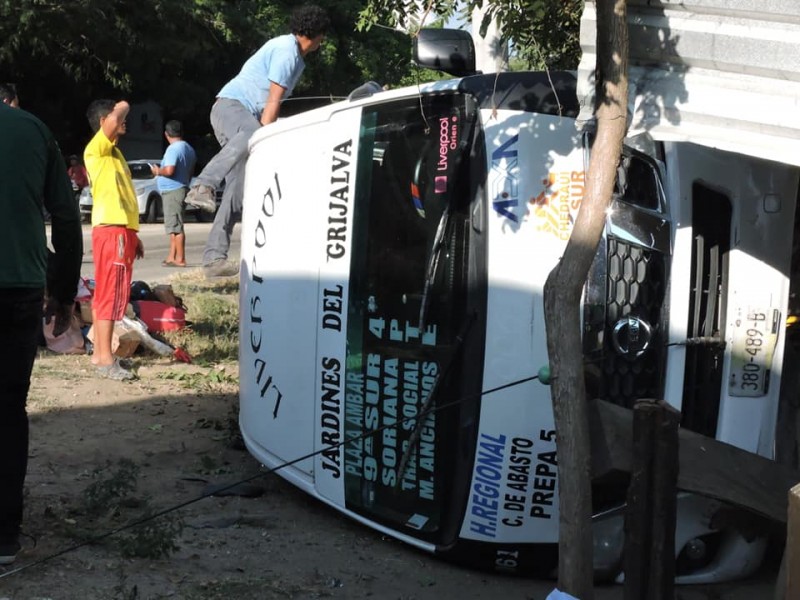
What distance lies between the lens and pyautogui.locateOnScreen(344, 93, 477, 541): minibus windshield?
4.61 m

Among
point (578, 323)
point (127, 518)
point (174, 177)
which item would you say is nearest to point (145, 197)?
point (174, 177)

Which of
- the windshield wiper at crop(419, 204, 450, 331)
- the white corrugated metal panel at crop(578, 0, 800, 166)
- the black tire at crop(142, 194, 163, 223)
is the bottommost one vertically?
the black tire at crop(142, 194, 163, 223)

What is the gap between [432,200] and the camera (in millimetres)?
4668

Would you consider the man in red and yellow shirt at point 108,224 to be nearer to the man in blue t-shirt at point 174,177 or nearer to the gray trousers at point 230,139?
the gray trousers at point 230,139

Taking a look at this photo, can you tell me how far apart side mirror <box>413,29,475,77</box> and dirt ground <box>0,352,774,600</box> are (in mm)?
2158

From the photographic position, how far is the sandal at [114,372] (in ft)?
26.1

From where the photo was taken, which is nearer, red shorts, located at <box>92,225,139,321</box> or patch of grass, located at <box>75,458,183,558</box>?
patch of grass, located at <box>75,458,183,558</box>

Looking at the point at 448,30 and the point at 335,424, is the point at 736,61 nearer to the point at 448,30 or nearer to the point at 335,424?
the point at 448,30

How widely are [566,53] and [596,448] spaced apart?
410 cm

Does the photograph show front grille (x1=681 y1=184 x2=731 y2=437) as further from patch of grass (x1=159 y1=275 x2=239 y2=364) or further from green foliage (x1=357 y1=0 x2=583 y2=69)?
patch of grass (x1=159 y1=275 x2=239 y2=364)

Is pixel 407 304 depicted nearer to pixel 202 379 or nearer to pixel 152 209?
pixel 202 379

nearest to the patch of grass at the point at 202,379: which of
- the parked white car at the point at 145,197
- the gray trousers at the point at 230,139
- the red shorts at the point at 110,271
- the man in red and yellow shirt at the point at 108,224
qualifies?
the man in red and yellow shirt at the point at 108,224

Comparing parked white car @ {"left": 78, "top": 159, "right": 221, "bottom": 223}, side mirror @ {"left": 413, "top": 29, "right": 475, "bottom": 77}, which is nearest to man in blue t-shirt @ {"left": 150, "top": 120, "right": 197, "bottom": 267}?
side mirror @ {"left": 413, "top": 29, "right": 475, "bottom": 77}

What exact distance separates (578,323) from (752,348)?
4.10 ft
